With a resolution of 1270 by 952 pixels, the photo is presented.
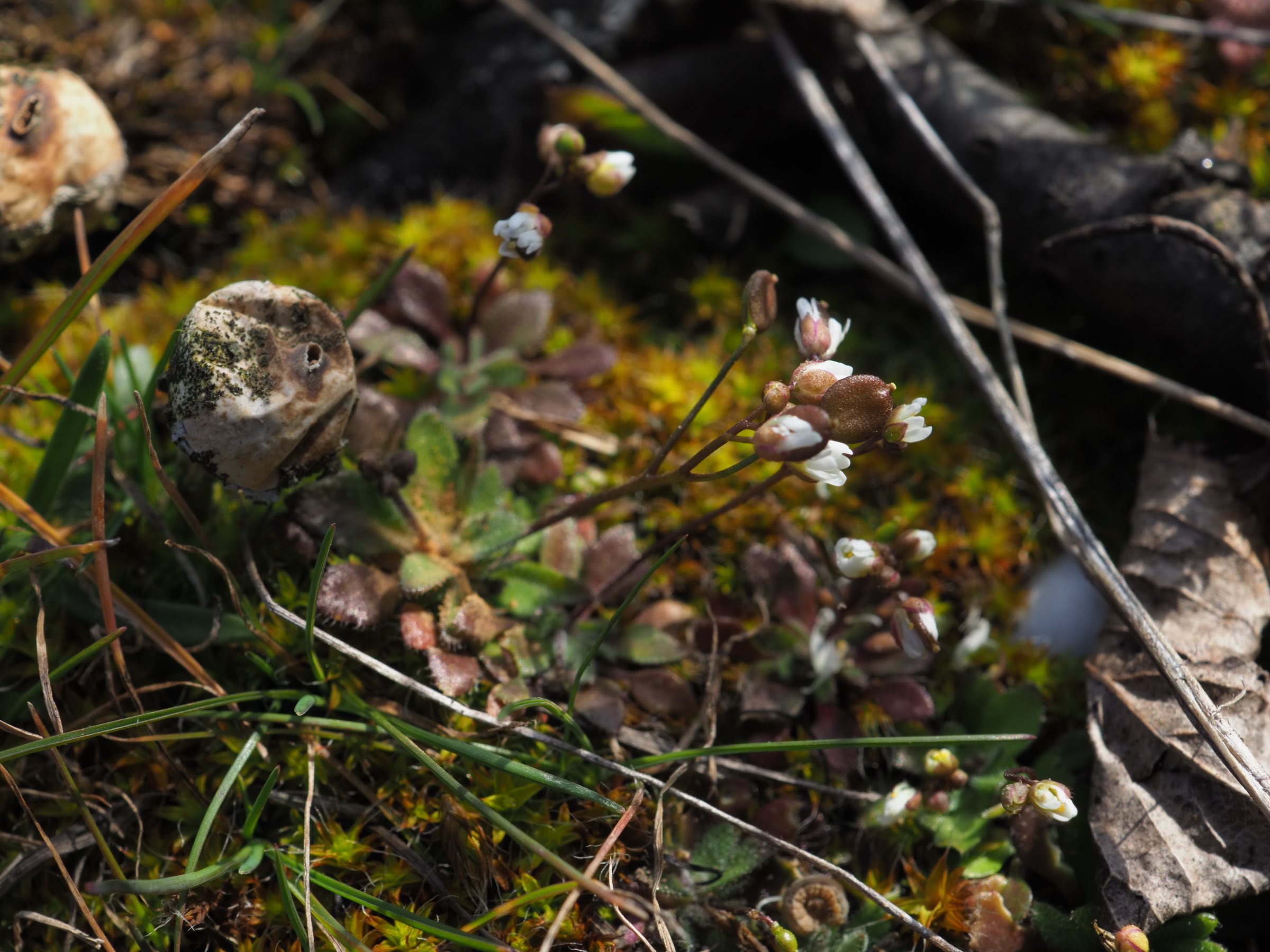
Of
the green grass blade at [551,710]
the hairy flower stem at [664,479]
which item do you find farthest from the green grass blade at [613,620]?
the hairy flower stem at [664,479]

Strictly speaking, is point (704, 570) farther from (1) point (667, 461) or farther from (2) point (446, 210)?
(2) point (446, 210)

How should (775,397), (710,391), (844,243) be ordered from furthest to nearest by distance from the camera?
(844,243) < (710,391) < (775,397)

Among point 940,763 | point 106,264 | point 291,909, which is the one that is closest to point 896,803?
point 940,763

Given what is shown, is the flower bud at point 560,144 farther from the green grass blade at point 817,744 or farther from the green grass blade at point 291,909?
the green grass blade at point 291,909

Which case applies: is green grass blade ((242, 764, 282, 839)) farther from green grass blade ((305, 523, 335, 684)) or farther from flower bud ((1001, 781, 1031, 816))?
flower bud ((1001, 781, 1031, 816))

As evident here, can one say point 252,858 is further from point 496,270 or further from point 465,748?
point 496,270

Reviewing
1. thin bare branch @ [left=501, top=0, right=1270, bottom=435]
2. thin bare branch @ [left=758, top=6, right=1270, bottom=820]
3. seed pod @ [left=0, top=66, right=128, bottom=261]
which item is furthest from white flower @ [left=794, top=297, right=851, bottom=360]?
seed pod @ [left=0, top=66, right=128, bottom=261]
